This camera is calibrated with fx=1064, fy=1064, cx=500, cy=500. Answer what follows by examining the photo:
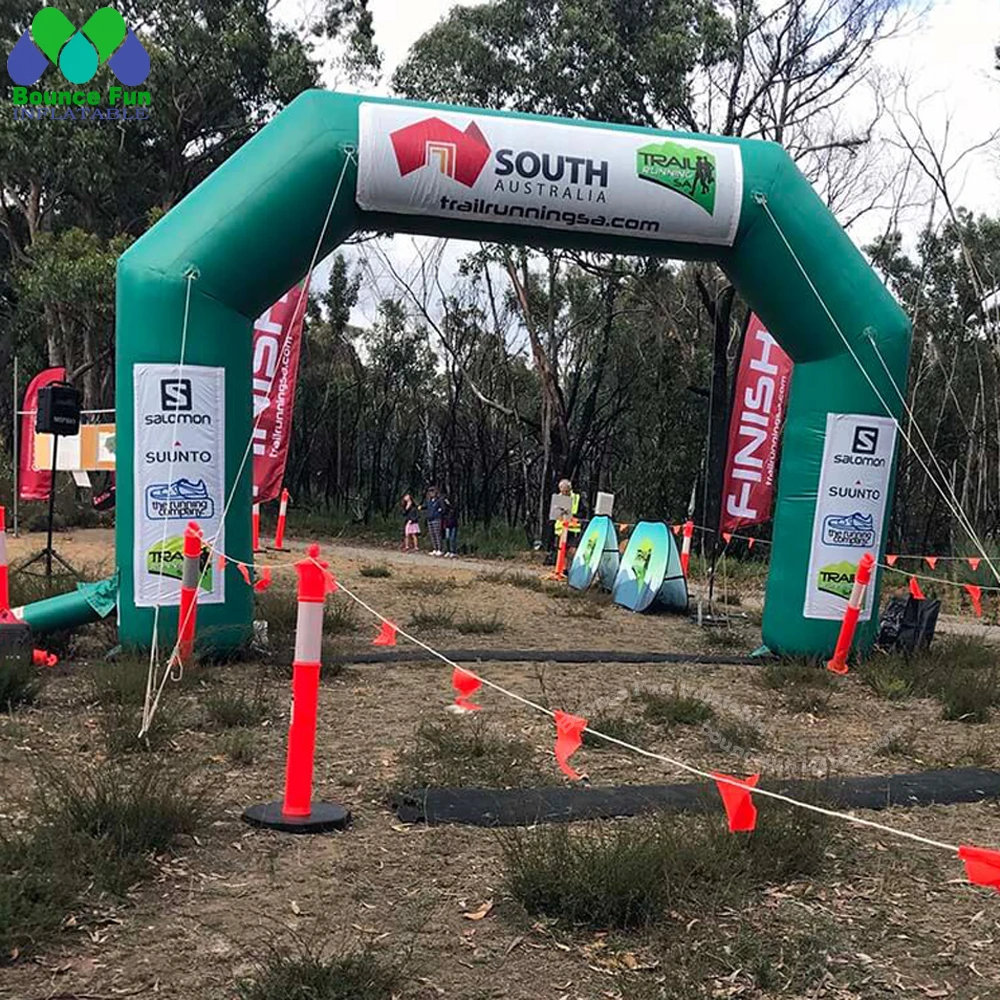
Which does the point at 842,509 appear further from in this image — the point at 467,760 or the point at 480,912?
the point at 480,912

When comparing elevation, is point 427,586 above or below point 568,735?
below

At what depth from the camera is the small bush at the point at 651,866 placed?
11.8 ft

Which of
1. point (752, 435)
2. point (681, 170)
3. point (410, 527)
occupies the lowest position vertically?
point (410, 527)

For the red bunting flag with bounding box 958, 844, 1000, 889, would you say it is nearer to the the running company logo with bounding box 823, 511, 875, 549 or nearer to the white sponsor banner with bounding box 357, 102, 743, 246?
the the running company logo with bounding box 823, 511, 875, 549

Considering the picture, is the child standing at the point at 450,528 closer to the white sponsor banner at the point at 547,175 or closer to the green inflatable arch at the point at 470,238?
the green inflatable arch at the point at 470,238

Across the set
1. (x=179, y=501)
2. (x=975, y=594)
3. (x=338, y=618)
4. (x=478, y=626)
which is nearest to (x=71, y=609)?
(x=179, y=501)

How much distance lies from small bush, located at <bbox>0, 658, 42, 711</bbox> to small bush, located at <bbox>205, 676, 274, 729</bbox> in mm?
1017

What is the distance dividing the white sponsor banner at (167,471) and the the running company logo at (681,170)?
394cm

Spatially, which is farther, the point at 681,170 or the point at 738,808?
the point at 681,170

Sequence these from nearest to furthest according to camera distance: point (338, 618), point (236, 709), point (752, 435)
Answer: point (236, 709) → point (338, 618) → point (752, 435)

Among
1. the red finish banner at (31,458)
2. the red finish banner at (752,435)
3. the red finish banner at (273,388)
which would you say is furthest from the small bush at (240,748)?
the red finish banner at (31,458)

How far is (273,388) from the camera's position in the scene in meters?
13.6

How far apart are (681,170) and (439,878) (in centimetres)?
660

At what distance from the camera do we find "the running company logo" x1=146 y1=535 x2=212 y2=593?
306 inches
